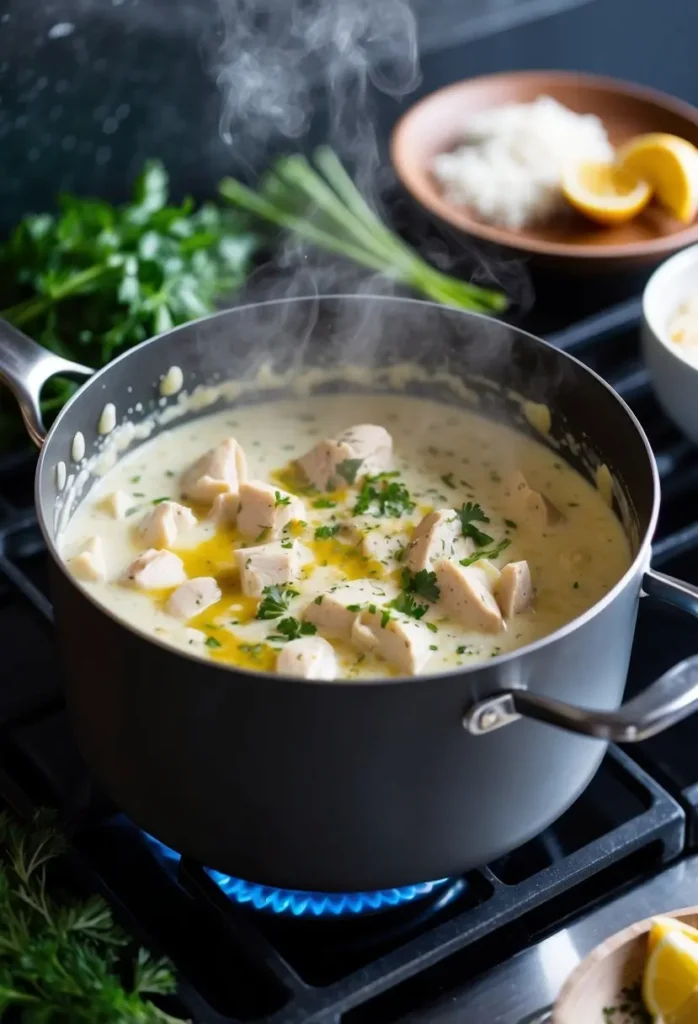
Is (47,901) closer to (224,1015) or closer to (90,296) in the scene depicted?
(224,1015)

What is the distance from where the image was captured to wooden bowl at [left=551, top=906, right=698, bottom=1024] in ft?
2.92

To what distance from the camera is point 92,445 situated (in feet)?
4.13

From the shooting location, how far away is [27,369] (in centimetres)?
117

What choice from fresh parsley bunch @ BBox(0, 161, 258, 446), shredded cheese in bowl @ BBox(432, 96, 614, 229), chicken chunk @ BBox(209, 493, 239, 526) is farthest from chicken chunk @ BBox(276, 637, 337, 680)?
shredded cheese in bowl @ BBox(432, 96, 614, 229)

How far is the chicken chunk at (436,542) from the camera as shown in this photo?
1153 mm

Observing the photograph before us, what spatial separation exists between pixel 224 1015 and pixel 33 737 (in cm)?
34

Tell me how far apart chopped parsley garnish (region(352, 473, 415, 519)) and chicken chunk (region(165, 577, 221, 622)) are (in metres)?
0.18

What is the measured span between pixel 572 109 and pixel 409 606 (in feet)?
3.17

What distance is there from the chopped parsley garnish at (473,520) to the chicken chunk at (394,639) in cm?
16

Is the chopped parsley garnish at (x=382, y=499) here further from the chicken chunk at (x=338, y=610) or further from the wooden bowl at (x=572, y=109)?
the wooden bowl at (x=572, y=109)

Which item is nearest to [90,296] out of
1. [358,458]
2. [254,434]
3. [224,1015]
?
Answer: [254,434]

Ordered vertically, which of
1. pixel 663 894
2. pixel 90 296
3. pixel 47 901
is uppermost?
pixel 90 296

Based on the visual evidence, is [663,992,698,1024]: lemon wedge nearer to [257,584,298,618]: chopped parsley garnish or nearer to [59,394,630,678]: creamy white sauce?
[59,394,630,678]: creamy white sauce

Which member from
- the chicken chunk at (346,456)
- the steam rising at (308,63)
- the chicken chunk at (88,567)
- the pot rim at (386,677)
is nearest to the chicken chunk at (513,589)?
the pot rim at (386,677)
